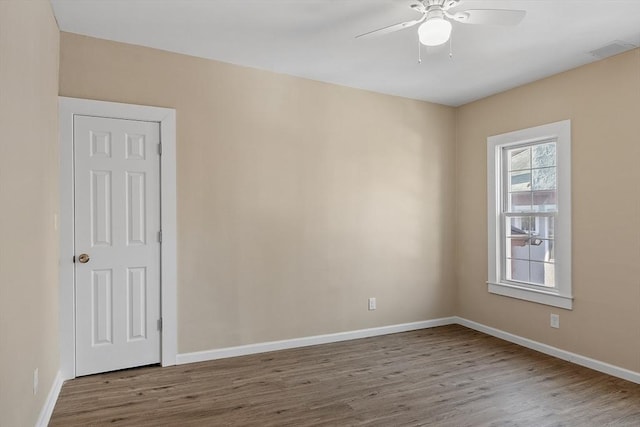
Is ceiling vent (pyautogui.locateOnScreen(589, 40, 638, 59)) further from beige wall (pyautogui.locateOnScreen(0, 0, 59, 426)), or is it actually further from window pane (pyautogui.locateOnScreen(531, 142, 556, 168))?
beige wall (pyautogui.locateOnScreen(0, 0, 59, 426))

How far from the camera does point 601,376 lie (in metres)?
3.28

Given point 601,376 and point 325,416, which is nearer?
point 325,416

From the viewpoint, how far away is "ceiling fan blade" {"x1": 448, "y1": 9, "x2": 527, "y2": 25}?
2203 mm

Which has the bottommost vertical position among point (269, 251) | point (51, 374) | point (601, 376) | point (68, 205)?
point (601, 376)

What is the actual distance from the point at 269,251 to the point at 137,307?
1.23 metres

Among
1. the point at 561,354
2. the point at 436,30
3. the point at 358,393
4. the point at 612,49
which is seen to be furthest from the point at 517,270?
the point at 436,30

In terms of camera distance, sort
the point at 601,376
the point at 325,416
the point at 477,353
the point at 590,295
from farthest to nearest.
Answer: the point at 477,353
the point at 590,295
the point at 601,376
the point at 325,416

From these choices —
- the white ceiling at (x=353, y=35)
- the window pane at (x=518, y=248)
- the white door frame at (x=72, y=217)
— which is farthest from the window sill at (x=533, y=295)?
the white door frame at (x=72, y=217)

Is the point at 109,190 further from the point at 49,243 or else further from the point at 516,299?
the point at 516,299

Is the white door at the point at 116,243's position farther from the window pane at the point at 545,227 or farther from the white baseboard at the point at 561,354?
the window pane at the point at 545,227

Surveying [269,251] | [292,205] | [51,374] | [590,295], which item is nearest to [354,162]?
[292,205]

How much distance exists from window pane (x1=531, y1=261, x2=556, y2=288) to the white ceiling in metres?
1.86

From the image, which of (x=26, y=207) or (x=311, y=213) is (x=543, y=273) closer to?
(x=311, y=213)

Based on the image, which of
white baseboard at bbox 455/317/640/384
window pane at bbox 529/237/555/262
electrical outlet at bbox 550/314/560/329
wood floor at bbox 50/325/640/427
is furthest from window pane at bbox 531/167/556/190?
wood floor at bbox 50/325/640/427
